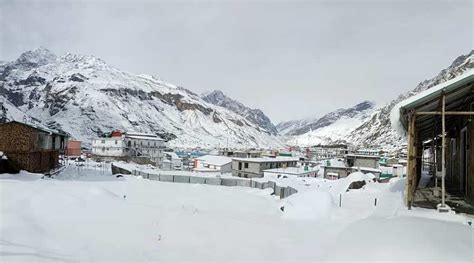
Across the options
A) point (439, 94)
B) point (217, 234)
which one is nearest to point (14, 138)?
point (217, 234)

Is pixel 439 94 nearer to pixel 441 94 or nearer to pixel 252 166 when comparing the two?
pixel 441 94

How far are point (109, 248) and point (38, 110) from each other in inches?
6900

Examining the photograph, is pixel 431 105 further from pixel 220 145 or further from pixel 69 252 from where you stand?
pixel 220 145

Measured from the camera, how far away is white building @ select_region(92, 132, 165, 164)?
7812 cm

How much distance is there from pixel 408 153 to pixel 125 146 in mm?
75304

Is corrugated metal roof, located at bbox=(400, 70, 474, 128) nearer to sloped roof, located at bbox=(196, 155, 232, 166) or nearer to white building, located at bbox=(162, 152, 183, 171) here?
sloped roof, located at bbox=(196, 155, 232, 166)

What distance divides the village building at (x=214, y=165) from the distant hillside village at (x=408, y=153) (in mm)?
217

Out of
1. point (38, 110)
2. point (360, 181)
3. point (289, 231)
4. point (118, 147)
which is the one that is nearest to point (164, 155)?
point (118, 147)

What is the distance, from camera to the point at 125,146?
78250 mm

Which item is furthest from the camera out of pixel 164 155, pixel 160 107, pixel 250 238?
pixel 160 107

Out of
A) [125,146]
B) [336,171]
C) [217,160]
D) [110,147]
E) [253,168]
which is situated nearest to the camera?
[253,168]

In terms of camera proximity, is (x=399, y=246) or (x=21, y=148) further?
(x=21, y=148)

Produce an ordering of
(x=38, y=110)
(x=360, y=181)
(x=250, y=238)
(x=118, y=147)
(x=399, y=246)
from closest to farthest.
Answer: (x=399, y=246) < (x=250, y=238) < (x=360, y=181) < (x=118, y=147) < (x=38, y=110)

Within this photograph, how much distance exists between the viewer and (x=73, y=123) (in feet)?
449
